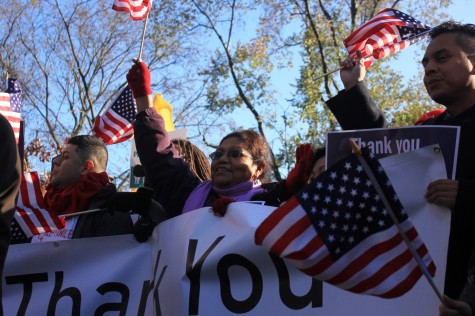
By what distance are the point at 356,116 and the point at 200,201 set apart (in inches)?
35.1

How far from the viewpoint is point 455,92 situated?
3355mm

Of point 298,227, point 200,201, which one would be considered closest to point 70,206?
point 200,201

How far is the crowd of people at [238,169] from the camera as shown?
303 centimetres

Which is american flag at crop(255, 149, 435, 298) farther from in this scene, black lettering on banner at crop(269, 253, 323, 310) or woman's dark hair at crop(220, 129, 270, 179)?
woman's dark hair at crop(220, 129, 270, 179)

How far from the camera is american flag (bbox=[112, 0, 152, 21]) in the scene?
6.75 metres

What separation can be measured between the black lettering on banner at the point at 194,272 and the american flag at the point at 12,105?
1.37 metres

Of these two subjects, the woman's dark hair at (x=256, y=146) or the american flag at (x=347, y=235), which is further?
the woman's dark hair at (x=256, y=146)

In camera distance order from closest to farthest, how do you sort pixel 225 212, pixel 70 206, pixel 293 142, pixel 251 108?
pixel 225 212, pixel 70 206, pixel 293 142, pixel 251 108

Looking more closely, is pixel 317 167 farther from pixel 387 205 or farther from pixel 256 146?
pixel 387 205

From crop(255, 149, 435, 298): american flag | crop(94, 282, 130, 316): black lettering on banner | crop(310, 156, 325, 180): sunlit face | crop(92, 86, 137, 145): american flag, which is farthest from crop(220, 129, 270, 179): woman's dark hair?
crop(92, 86, 137, 145): american flag

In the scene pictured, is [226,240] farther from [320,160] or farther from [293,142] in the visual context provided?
[293,142]

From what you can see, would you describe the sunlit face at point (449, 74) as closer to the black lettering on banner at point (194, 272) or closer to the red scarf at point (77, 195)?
the black lettering on banner at point (194, 272)

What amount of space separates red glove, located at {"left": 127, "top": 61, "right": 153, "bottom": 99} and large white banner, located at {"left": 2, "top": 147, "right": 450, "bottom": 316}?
81 centimetres

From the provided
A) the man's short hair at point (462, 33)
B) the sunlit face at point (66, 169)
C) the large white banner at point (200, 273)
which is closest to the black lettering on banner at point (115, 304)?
the large white banner at point (200, 273)
